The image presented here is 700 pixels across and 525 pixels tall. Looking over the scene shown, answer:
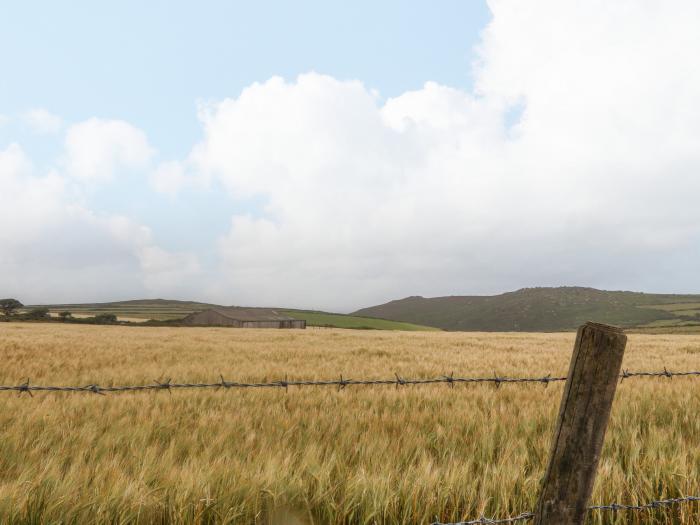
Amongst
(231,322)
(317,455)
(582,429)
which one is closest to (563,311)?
(231,322)

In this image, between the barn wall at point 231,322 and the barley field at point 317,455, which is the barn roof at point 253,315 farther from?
the barley field at point 317,455

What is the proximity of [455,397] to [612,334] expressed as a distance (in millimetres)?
3324

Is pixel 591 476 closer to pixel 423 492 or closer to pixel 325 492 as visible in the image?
pixel 423 492

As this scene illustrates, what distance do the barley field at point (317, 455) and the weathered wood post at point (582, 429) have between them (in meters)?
0.44

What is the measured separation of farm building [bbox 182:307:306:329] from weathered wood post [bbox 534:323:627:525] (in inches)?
3080

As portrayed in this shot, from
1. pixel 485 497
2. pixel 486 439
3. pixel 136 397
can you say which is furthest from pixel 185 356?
pixel 485 497

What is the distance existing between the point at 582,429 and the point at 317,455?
1549mm

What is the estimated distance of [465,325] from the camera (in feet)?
581

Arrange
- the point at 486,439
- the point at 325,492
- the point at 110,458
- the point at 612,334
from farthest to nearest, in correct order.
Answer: the point at 486,439 → the point at 110,458 → the point at 325,492 → the point at 612,334

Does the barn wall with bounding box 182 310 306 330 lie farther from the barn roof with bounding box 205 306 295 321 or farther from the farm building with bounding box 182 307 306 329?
the barn roof with bounding box 205 306 295 321

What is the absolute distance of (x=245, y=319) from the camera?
79.8 meters

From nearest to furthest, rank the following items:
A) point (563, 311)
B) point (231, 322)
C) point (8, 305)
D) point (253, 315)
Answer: point (8, 305) → point (231, 322) → point (253, 315) → point (563, 311)

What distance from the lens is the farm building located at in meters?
79.3

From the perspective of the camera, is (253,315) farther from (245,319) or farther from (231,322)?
(245,319)
